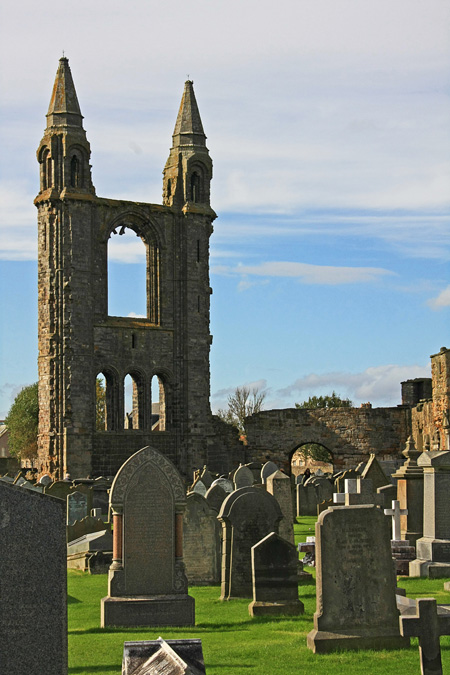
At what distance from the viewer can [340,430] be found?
148 ft

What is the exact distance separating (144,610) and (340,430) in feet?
113

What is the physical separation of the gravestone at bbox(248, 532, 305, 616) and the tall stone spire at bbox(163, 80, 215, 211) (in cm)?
3065

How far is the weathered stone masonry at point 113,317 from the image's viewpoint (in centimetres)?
3869

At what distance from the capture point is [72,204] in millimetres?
38875

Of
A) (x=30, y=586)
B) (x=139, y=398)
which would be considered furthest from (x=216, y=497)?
(x=139, y=398)

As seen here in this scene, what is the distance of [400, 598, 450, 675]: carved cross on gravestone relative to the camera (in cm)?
819

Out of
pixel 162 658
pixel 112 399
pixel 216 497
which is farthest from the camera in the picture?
pixel 112 399

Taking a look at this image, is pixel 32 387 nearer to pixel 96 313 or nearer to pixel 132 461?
pixel 96 313

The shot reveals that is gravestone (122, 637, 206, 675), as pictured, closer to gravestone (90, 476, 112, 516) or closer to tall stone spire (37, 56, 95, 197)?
gravestone (90, 476, 112, 516)

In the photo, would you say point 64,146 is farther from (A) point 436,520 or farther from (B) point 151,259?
(A) point 436,520

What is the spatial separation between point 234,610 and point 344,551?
9.94 ft

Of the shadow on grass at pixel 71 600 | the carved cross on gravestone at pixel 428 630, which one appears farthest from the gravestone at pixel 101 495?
the carved cross on gravestone at pixel 428 630

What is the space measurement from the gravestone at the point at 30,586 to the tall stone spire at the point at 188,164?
3624cm

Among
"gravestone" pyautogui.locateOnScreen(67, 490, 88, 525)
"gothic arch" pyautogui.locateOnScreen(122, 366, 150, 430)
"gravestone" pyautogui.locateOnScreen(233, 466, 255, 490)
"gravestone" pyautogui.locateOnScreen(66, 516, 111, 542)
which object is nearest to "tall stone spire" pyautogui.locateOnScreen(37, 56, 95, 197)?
"gothic arch" pyautogui.locateOnScreen(122, 366, 150, 430)
